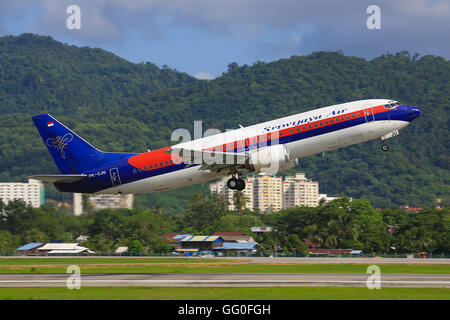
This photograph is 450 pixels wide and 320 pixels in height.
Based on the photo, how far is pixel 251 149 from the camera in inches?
2088

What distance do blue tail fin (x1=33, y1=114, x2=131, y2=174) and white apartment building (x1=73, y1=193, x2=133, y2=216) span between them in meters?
15.7

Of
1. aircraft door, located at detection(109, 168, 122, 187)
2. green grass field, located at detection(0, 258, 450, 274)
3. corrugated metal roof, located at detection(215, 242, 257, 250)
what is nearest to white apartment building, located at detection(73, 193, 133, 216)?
green grass field, located at detection(0, 258, 450, 274)

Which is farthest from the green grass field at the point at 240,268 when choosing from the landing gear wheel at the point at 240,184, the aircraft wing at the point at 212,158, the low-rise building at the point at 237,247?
the low-rise building at the point at 237,247

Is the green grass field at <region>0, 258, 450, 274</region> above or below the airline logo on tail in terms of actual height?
below

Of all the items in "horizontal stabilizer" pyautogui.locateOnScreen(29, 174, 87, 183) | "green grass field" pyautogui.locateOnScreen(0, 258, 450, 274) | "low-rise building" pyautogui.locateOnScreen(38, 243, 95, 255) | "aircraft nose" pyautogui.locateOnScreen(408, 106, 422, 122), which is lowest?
"low-rise building" pyautogui.locateOnScreen(38, 243, 95, 255)

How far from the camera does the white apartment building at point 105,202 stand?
79000mm

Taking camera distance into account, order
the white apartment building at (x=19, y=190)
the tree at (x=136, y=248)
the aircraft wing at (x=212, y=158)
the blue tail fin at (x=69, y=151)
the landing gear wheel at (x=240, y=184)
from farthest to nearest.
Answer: the white apartment building at (x=19, y=190)
the tree at (x=136, y=248)
the blue tail fin at (x=69, y=151)
the landing gear wheel at (x=240, y=184)
the aircraft wing at (x=212, y=158)

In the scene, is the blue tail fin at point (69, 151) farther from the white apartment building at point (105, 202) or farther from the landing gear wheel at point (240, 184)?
the white apartment building at point (105, 202)

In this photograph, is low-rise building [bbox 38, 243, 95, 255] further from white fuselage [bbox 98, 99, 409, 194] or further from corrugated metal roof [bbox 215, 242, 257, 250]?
white fuselage [bbox 98, 99, 409, 194]

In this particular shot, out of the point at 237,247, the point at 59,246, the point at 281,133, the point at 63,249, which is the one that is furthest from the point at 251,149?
the point at 237,247

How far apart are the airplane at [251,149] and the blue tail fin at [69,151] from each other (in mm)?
971

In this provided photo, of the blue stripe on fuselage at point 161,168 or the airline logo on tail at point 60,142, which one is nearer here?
the blue stripe on fuselage at point 161,168

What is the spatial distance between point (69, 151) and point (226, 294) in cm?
2753

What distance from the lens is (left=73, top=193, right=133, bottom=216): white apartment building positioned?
3110 inches
